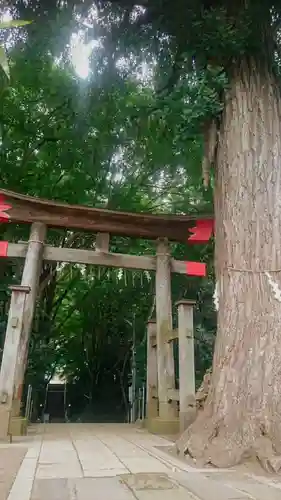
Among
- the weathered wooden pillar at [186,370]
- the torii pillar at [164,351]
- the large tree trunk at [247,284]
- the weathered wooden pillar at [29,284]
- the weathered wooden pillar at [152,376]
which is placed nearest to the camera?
the large tree trunk at [247,284]

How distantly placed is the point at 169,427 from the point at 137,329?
6559 millimetres

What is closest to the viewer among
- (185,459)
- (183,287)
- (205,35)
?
(185,459)

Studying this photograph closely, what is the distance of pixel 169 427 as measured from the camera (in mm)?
5559

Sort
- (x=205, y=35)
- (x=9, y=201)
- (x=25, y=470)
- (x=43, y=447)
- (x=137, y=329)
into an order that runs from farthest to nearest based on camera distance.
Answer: (x=137, y=329)
(x=9, y=201)
(x=205, y=35)
(x=43, y=447)
(x=25, y=470)

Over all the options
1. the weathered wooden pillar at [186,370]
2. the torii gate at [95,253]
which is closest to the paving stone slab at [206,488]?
the weathered wooden pillar at [186,370]

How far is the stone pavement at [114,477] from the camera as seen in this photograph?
2.25 m

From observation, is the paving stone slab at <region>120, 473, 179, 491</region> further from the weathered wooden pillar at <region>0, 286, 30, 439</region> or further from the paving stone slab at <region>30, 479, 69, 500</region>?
the weathered wooden pillar at <region>0, 286, 30, 439</region>

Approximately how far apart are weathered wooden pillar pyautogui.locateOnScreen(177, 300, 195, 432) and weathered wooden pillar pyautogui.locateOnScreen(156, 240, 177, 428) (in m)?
0.81

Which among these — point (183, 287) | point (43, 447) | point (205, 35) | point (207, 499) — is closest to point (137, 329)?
point (183, 287)

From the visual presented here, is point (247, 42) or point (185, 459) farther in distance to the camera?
point (247, 42)

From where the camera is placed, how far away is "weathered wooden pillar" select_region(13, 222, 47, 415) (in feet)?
17.8

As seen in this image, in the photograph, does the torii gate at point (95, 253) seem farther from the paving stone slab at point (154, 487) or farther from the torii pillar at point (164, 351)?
the paving stone slab at point (154, 487)

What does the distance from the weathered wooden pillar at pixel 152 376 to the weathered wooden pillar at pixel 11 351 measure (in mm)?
2075

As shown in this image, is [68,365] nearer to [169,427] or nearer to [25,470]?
[169,427]
